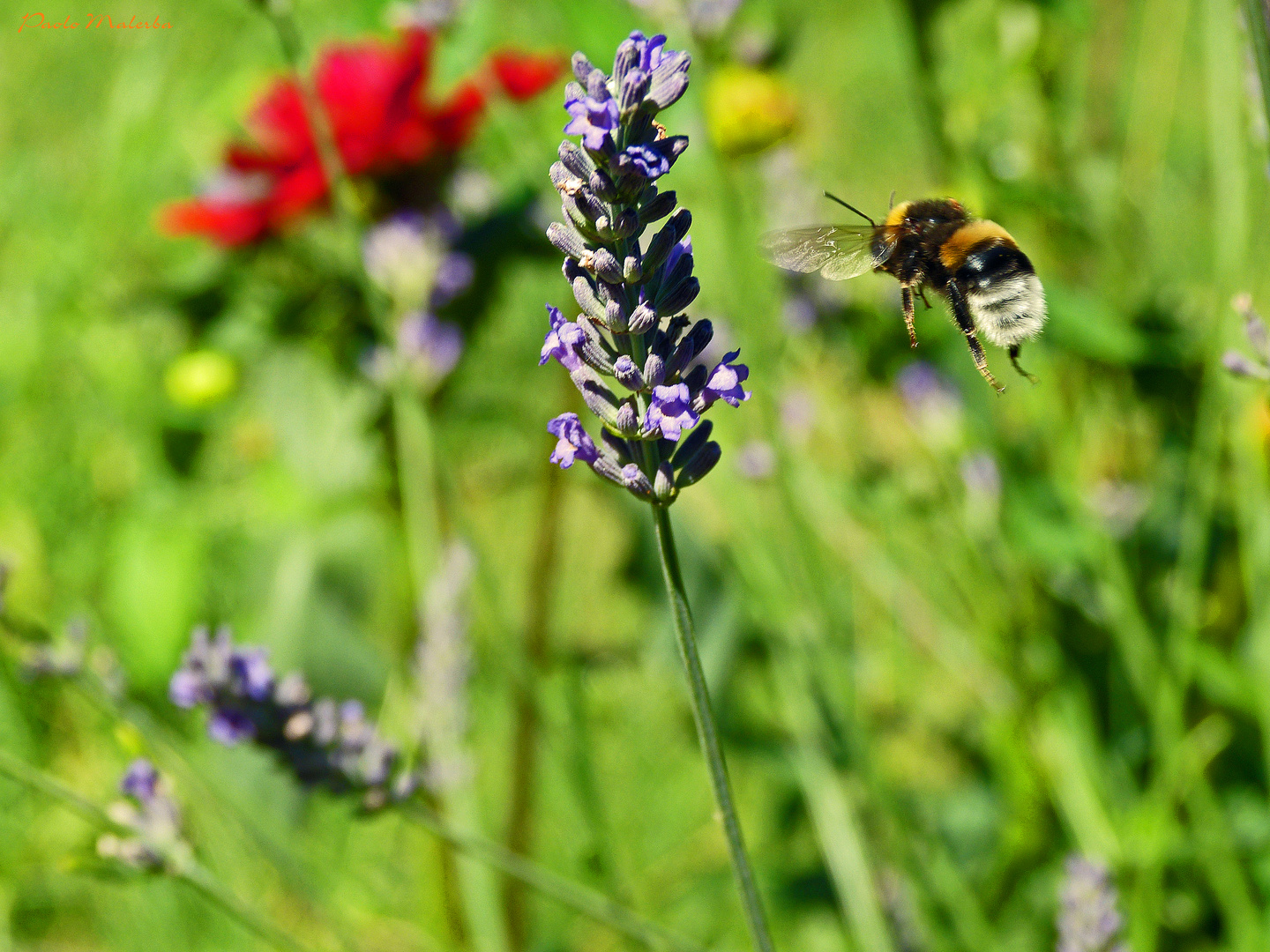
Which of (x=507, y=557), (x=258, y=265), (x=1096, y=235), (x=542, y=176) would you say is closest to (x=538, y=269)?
(x=542, y=176)

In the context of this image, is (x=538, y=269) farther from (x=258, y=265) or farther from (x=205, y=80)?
(x=205, y=80)

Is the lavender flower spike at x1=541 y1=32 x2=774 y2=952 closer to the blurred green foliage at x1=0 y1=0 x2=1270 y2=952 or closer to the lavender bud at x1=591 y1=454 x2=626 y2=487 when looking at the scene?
the lavender bud at x1=591 y1=454 x2=626 y2=487

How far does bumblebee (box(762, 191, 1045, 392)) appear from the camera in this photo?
0.55 m

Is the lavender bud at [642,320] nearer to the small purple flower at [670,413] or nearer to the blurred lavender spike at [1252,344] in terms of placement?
the small purple flower at [670,413]

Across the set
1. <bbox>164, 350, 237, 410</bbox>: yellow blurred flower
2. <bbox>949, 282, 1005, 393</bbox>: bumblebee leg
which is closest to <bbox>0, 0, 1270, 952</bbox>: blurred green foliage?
<bbox>164, 350, 237, 410</bbox>: yellow blurred flower

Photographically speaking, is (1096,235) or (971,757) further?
(971,757)

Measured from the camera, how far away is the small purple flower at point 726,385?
335 millimetres

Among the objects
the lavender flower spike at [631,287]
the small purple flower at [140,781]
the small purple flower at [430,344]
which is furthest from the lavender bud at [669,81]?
the small purple flower at [430,344]

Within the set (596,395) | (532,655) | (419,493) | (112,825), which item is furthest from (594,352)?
(532,655)

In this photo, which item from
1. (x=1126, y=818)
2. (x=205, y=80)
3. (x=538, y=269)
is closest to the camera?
(x=1126, y=818)

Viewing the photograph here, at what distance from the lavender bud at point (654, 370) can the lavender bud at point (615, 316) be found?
0.01 meters

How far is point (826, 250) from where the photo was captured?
0.55m

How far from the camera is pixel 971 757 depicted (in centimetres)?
103

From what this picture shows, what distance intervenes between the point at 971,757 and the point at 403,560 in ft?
1.76
